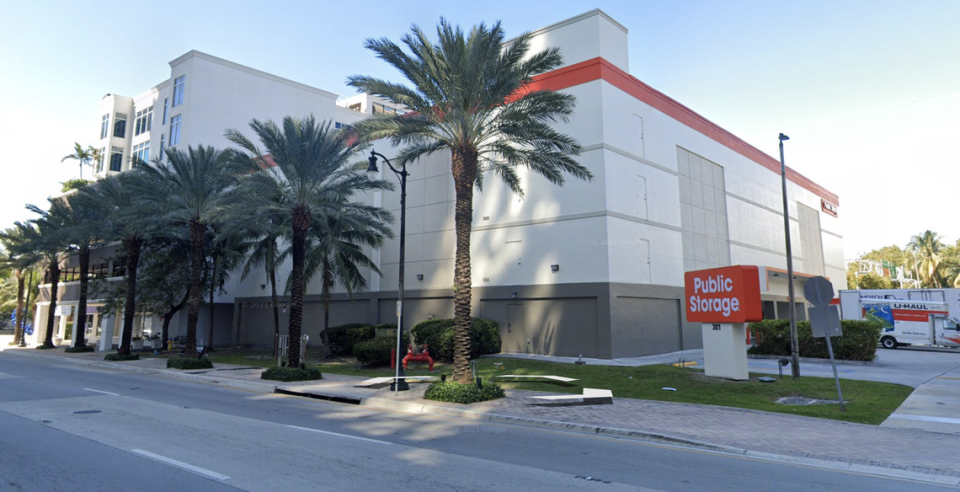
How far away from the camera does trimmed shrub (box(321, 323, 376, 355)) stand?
28250 mm

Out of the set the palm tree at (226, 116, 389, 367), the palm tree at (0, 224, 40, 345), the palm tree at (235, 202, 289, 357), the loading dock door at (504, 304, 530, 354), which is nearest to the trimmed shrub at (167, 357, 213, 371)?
the palm tree at (235, 202, 289, 357)

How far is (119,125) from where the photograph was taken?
56.3 metres

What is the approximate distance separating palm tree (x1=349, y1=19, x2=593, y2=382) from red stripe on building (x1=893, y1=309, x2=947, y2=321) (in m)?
27.9

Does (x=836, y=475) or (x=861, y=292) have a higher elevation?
(x=861, y=292)

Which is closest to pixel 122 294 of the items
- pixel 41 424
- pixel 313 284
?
pixel 313 284

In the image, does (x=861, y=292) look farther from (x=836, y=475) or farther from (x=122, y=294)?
(x=122, y=294)

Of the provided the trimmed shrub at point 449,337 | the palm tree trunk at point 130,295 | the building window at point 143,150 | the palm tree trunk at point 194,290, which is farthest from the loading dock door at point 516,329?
the building window at point 143,150

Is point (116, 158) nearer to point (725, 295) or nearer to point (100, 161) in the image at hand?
point (100, 161)

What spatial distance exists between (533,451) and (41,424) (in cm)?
948

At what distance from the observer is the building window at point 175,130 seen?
45.0 m

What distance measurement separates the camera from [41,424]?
409 inches

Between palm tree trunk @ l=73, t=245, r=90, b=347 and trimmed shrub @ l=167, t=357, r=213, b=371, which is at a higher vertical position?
palm tree trunk @ l=73, t=245, r=90, b=347

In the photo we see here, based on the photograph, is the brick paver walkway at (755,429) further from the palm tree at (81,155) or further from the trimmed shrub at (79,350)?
the palm tree at (81,155)

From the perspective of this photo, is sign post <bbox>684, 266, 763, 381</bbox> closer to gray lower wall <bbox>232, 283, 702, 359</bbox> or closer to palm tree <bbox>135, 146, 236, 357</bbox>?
gray lower wall <bbox>232, 283, 702, 359</bbox>
